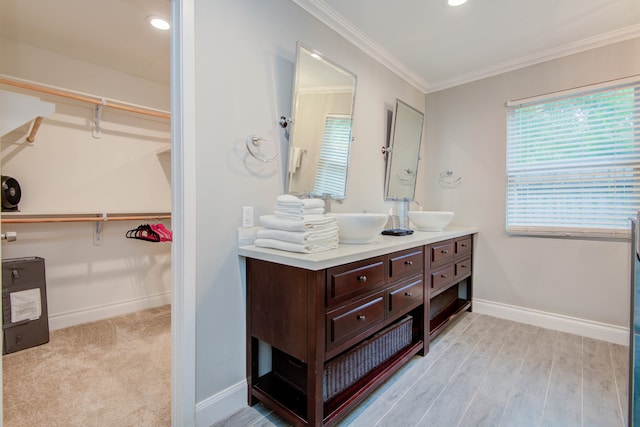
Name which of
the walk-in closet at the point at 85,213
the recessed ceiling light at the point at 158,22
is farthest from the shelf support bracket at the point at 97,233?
the recessed ceiling light at the point at 158,22

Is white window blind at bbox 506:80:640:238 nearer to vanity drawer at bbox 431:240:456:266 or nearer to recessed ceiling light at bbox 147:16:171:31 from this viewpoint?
vanity drawer at bbox 431:240:456:266

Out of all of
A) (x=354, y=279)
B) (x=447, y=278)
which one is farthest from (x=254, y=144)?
(x=447, y=278)

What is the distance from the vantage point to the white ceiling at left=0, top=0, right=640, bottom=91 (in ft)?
6.66

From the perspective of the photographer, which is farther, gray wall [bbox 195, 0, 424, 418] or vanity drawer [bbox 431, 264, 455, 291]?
vanity drawer [bbox 431, 264, 455, 291]

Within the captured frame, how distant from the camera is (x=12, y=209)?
7.66 feet

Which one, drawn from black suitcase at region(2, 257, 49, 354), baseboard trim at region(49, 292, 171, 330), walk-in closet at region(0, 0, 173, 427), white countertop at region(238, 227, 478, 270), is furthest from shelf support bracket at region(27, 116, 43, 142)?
white countertop at region(238, 227, 478, 270)

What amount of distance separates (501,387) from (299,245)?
153cm

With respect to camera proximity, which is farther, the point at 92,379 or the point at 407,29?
the point at 407,29

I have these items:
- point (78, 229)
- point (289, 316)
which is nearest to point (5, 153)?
point (78, 229)

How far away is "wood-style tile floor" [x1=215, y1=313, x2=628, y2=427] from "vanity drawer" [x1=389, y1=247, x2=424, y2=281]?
2.17ft

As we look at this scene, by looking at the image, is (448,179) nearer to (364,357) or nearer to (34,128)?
(364,357)

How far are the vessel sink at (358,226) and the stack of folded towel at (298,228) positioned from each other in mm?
70

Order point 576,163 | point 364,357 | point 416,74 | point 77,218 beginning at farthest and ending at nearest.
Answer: point 416,74
point 77,218
point 576,163
point 364,357

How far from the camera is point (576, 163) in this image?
2.53 meters
